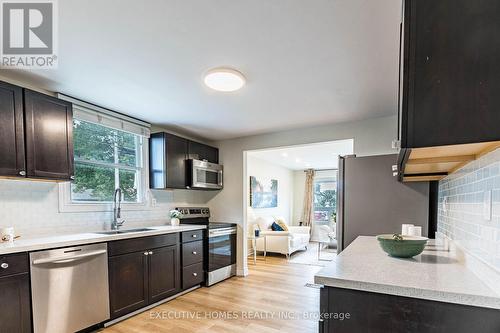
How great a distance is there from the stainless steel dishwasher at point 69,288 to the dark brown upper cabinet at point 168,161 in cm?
129

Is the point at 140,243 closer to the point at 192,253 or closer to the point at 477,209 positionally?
the point at 192,253

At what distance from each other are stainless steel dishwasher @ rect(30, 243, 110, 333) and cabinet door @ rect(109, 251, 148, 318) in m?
0.07

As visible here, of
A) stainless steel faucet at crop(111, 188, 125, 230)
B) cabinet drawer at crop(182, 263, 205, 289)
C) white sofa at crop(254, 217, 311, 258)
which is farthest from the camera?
→ white sofa at crop(254, 217, 311, 258)

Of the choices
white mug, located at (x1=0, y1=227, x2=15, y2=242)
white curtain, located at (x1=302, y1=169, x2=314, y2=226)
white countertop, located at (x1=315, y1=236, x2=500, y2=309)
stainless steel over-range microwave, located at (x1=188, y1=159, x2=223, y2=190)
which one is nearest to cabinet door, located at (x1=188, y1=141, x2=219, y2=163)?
stainless steel over-range microwave, located at (x1=188, y1=159, x2=223, y2=190)

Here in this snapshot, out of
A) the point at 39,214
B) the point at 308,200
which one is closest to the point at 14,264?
the point at 39,214

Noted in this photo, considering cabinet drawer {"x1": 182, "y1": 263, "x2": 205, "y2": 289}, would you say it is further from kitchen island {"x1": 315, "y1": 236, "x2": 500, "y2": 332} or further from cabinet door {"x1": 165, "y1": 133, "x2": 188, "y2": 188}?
kitchen island {"x1": 315, "y1": 236, "x2": 500, "y2": 332}

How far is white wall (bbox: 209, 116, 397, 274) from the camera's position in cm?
344

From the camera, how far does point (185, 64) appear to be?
206 centimetres

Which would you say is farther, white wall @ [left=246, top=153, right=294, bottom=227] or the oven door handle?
white wall @ [left=246, top=153, right=294, bottom=227]

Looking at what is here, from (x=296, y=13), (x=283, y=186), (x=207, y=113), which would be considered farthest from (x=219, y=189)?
(x=283, y=186)

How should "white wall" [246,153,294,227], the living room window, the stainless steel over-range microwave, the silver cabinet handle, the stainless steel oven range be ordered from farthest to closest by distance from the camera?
the living room window < "white wall" [246,153,294,227] < the stainless steel over-range microwave < the stainless steel oven range < the silver cabinet handle

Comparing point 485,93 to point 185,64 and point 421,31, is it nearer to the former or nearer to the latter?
point 421,31

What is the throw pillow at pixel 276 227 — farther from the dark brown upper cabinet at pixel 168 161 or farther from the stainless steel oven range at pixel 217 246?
the dark brown upper cabinet at pixel 168 161

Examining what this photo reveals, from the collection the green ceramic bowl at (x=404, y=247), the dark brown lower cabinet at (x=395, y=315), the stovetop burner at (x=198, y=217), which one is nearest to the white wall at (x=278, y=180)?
the stovetop burner at (x=198, y=217)
